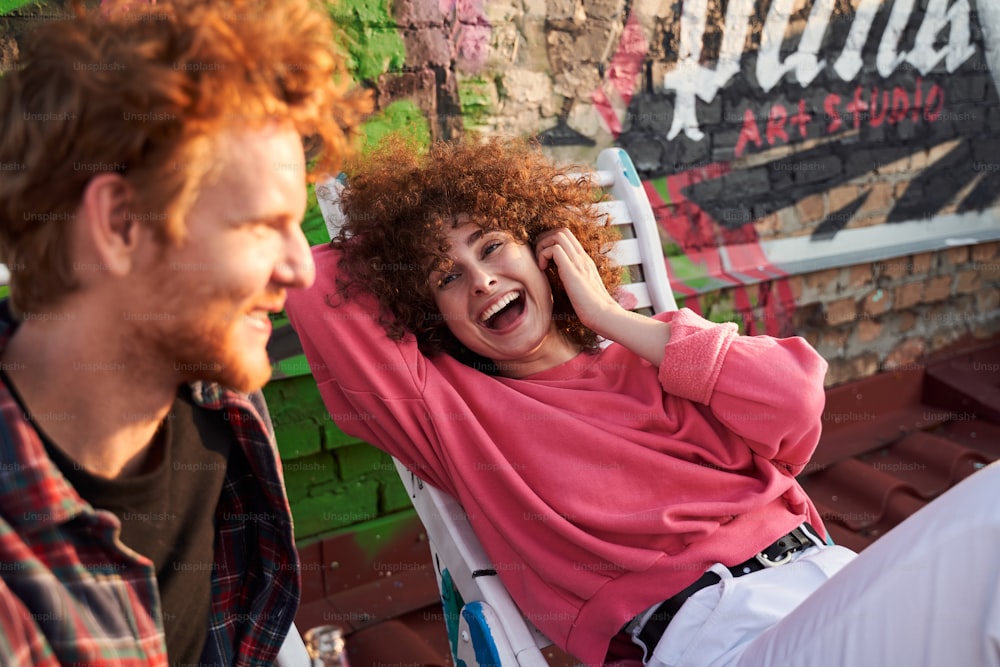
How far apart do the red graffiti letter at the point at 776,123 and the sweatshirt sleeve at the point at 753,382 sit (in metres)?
2.27

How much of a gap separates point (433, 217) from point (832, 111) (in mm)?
2859

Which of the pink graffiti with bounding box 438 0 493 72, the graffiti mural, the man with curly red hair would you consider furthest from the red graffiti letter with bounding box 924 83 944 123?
the man with curly red hair

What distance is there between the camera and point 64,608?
100 centimetres

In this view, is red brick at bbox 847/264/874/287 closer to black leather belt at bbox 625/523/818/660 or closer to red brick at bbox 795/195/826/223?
red brick at bbox 795/195/826/223

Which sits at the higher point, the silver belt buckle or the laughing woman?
the laughing woman

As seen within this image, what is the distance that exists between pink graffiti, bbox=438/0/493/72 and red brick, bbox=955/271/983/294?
326cm

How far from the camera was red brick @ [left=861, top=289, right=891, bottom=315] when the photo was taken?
4.21 m

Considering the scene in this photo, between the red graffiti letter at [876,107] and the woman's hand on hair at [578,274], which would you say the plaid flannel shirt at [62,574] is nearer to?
the woman's hand on hair at [578,274]

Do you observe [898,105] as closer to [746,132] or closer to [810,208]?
[810,208]

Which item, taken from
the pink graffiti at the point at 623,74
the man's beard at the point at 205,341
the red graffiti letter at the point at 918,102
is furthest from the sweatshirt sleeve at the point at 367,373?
the red graffiti letter at the point at 918,102

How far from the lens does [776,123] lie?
3758mm

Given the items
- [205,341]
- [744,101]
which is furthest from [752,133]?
[205,341]

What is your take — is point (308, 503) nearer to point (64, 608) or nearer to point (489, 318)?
point (489, 318)

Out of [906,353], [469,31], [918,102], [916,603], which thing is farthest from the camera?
[906,353]
